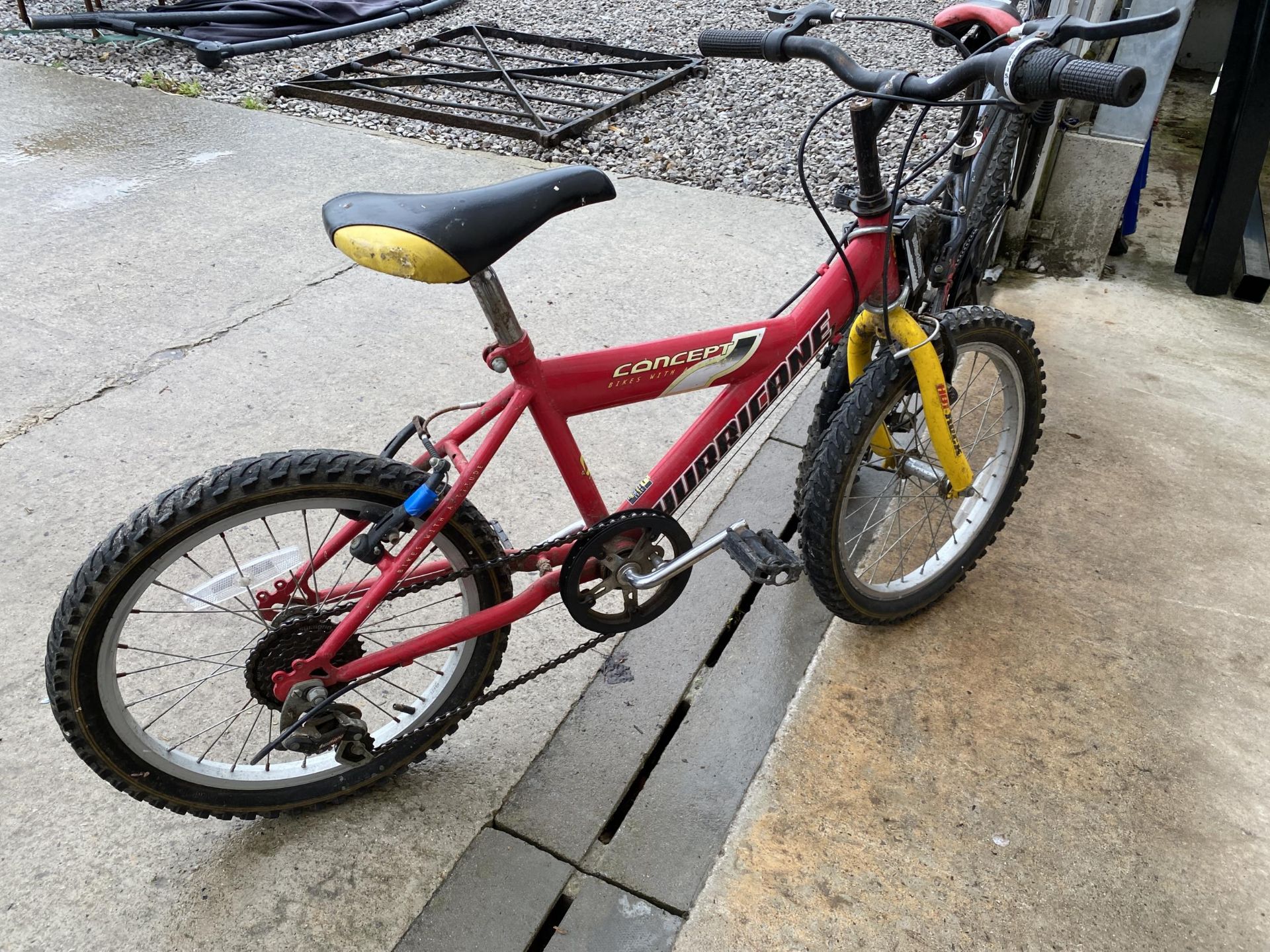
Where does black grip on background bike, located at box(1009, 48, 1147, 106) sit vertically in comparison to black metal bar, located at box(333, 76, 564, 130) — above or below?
above

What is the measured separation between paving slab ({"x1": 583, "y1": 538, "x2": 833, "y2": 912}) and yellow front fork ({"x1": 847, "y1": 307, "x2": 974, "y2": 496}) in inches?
20.0

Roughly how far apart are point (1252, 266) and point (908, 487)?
7.76 ft

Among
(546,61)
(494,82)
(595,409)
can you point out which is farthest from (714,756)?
(546,61)

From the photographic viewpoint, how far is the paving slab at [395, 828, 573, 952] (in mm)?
1779

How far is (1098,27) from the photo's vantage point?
1.69m

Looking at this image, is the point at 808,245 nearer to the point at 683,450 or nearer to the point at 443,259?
the point at 683,450

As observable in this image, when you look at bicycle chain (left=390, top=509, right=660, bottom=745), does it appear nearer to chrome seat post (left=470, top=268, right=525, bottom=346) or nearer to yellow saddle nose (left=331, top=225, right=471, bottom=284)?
chrome seat post (left=470, top=268, right=525, bottom=346)

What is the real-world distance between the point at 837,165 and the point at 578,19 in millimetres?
3462

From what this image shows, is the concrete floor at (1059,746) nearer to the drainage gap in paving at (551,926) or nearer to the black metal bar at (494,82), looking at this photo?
the drainage gap in paving at (551,926)

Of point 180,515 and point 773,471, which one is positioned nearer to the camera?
point 180,515

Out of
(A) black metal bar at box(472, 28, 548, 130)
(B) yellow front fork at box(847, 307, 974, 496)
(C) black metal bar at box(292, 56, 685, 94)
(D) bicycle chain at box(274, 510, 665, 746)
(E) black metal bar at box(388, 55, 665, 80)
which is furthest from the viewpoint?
(E) black metal bar at box(388, 55, 665, 80)

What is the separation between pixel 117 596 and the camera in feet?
5.36

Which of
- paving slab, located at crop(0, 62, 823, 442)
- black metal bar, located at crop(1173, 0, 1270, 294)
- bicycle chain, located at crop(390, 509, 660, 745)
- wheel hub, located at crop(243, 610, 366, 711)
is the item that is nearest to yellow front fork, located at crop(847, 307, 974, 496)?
bicycle chain, located at crop(390, 509, 660, 745)

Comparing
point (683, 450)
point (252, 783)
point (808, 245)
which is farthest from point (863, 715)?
point (808, 245)
